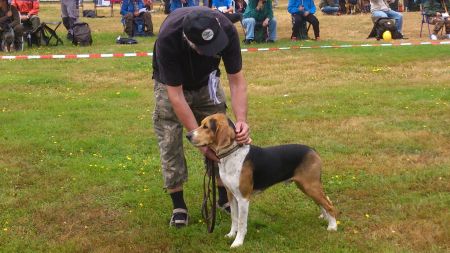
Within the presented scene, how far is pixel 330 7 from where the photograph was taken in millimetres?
31172

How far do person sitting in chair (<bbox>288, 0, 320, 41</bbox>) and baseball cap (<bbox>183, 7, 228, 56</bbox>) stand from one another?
15773 millimetres

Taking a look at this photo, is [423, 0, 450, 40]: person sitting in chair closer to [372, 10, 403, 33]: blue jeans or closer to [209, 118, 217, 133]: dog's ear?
[372, 10, 403, 33]: blue jeans

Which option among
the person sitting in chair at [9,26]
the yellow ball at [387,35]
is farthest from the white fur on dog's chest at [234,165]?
the yellow ball at [387,35]

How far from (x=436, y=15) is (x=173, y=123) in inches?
643

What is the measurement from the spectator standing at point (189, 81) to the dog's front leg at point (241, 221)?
17.1 inches

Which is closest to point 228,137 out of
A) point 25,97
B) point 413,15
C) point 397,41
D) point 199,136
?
point 199,136

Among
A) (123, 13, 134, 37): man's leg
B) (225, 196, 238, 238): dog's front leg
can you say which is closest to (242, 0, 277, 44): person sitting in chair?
(123, 13, 134, 37): man's leg

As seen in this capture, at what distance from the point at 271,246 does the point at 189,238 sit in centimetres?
75

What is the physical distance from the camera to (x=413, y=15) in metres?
27.6

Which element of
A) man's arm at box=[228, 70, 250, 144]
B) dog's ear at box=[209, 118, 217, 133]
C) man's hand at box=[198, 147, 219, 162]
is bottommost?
man's hand at box=[198, 147, 219, 162]

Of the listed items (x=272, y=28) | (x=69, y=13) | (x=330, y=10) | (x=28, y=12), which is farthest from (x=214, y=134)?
(x=330, y=10)

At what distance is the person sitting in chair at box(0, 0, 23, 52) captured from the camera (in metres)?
17.5

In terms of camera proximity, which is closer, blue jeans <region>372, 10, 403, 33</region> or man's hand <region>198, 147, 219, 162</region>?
man's hand <region>198, 147, 219, 162</region>

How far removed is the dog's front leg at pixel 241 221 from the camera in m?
4.91
